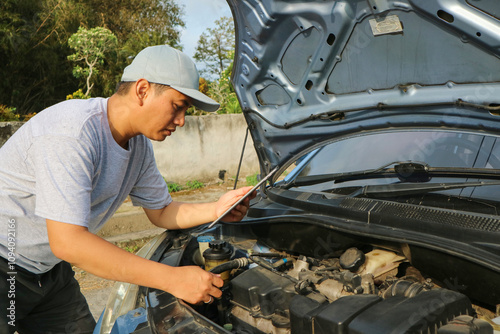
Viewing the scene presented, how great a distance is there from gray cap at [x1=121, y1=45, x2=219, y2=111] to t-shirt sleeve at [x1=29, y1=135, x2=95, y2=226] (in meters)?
0.34

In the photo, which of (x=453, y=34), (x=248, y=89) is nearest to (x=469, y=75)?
(x=453, y=34)

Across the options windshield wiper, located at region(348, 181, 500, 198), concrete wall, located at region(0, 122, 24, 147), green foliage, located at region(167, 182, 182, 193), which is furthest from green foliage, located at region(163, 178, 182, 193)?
windshield wiper, located at region(348, 181, 500, 198)

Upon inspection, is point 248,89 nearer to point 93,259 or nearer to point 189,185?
point 93,259

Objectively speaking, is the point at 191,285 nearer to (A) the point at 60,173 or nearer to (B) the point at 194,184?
(A) the point at 60,173

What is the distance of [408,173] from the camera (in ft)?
6.47

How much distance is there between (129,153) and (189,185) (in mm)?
5569

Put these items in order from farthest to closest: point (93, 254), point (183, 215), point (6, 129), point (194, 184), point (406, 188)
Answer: point (194, 184) → point (6, 129) → point (183, 215) → point (406, 188) → point (93, 254)

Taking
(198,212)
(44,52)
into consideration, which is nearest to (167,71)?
(198,212)

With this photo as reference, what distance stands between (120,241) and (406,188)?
3.65 metres

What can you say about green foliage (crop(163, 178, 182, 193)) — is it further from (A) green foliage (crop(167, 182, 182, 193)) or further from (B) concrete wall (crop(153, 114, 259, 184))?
(B) concrete wall (crop(153, 114, 259, 184))

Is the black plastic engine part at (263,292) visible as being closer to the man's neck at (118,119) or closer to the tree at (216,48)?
the man's neck at (118,119)

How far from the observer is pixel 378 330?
3.71 feet

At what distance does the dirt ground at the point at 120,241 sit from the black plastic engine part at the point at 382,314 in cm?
241

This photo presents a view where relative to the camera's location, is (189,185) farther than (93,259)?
Yes
